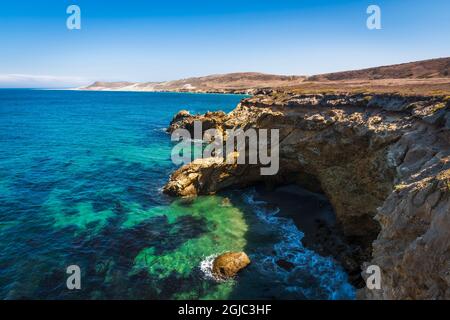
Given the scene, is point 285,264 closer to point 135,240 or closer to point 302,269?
point 302,269

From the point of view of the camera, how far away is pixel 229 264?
71.7ft

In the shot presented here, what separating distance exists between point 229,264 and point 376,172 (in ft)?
39.8

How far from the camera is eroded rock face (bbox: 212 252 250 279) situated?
2150 cm

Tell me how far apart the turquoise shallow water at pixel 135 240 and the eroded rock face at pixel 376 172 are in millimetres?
3696

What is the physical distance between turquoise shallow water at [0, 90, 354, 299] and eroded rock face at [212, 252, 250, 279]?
54 cm

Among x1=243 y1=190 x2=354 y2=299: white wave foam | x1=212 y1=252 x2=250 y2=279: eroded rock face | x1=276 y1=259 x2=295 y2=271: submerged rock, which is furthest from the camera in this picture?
x1=276 y1=259 x2=295 y2=271: submerged rock

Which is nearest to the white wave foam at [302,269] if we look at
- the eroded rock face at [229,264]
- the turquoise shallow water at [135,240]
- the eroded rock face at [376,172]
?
the turquoise shallow water at [135,240]

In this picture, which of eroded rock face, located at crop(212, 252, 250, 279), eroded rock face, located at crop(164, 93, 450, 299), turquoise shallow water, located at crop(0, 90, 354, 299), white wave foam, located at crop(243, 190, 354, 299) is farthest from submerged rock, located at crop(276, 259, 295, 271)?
eroded rock face, located at crop(164, 93, 450, 299)

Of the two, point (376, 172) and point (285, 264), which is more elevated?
point (376, 172)

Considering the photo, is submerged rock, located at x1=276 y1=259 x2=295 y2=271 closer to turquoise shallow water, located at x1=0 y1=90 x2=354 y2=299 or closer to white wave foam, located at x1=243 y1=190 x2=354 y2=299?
white wave foam, located at x1=243 y1=190 x2=354 y2=299

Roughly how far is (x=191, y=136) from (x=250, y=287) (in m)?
52.8

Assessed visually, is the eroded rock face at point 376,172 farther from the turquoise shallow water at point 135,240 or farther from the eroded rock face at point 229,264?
the eroded rock face at point 229,264

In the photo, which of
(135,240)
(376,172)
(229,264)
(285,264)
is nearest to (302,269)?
(285,264)

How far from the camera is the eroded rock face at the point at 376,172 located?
1089cm
